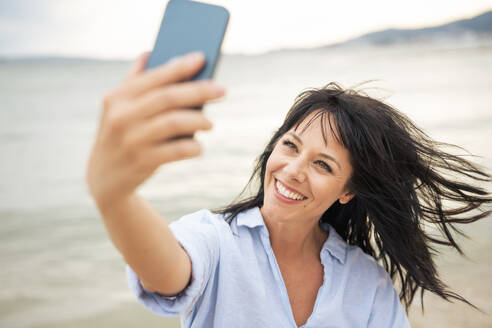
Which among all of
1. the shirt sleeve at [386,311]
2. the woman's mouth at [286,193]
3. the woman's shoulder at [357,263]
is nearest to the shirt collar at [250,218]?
Answer: the woman's mouth at [286,193]

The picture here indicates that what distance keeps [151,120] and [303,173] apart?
135 cm

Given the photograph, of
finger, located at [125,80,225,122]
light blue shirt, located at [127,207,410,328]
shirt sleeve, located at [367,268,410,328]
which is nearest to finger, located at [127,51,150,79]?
finger, located at [125,80,225,122]

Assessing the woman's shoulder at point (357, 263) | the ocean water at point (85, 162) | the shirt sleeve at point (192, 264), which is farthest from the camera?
the ocean water at point (85, 162)

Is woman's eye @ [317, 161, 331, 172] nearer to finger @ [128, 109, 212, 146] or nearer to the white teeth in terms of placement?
the white teeth

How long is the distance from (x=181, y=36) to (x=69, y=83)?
53.9 ft

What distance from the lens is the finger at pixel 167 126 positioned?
0.73 metres

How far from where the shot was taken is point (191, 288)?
1394 mm

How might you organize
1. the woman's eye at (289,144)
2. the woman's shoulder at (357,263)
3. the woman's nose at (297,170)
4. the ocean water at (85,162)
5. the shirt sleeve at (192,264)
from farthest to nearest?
1. the ocean water at (85,162)
2. the woman's shoulder at (357,263)
3. the woman's eye at (289,144)
4. the woman's nose at (297,170)
5. the shirt sleeve at (192,264)

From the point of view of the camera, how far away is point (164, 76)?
750 mm

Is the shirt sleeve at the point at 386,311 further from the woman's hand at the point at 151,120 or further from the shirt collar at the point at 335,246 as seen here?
the woman's hand at the point at 151,120

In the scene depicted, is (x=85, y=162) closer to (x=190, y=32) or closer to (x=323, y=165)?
(x=323, y=165)

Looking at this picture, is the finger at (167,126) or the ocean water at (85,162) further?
the ocean water at (85,162)

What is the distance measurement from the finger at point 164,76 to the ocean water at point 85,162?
2.15m

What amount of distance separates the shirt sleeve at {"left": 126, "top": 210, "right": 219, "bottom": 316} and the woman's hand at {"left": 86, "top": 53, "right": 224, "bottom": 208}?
0.61 m
